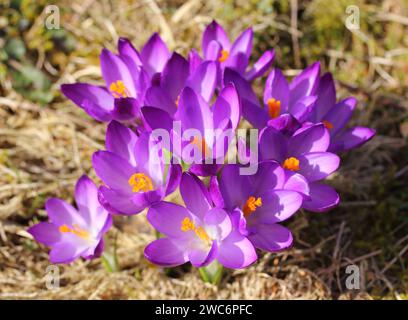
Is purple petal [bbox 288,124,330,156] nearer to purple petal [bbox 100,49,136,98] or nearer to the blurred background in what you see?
the blurred background

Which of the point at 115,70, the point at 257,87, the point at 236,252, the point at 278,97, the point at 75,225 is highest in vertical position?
the point at 257,87

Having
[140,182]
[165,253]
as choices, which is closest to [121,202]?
[140,182]

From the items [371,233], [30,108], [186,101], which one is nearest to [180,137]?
[186,101]

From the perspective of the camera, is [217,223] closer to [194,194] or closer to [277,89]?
[194,194]

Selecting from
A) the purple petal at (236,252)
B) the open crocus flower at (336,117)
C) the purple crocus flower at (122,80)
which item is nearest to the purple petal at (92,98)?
the purple crocus flower at (122,80)

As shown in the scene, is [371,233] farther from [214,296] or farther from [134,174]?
[134,174]

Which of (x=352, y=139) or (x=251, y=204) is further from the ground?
(x=352, y=139)
